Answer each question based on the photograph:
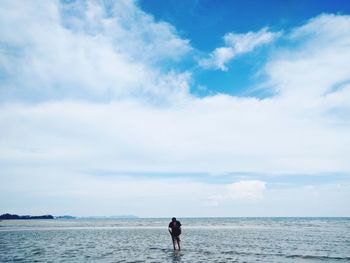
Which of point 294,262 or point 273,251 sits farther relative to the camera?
point 273,251

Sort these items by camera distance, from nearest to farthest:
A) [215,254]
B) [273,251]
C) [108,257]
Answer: [108,257] < [215,254] < [273,251]

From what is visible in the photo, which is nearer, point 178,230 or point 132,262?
point 132,262

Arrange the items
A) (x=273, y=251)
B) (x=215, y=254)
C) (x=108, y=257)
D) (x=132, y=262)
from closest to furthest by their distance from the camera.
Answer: (x=132, y=262) < (x=108, y=257) < (x=215, y=254) < (x=273, y=251)

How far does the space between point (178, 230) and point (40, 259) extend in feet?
32.7

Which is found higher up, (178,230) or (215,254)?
(178,230)

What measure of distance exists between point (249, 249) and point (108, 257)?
37.4ft

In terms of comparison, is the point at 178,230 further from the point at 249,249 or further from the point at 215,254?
the point at 249,249

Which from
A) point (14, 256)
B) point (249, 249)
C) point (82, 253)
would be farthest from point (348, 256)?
point (14, 256)

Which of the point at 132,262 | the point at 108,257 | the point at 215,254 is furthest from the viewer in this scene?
the point at 215,254

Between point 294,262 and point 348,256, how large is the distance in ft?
17.0

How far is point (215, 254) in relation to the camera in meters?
25.8

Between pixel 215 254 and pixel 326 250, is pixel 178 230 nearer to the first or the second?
pixel 215 254

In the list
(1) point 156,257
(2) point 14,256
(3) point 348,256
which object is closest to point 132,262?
(1) point 156,257

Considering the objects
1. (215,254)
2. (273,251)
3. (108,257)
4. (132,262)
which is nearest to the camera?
(132,262)
